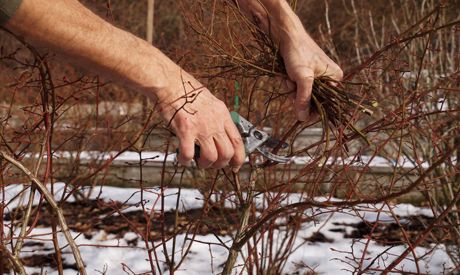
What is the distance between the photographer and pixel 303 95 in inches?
66.9

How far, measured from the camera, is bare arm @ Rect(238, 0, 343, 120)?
1.71 metres

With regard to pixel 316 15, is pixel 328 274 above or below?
below

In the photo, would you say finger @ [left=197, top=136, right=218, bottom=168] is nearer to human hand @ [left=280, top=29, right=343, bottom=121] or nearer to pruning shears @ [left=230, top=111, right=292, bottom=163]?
pruning shears @ [left=230, top=111, right=292, bottom=163]

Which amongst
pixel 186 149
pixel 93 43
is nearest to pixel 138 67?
pixel 93 43

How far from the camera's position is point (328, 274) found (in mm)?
3809

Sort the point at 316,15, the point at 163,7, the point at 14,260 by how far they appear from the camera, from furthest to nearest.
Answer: the point at 163,7
the point at 316,15
the point at 14,260

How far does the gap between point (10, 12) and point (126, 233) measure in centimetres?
389

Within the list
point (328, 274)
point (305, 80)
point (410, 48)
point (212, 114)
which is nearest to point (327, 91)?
point (305, 80)

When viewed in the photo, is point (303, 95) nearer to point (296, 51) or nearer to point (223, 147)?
point (296, 51)

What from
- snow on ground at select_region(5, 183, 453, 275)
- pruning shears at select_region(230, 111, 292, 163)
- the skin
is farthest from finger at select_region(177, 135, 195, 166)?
snow on ground at select_region(5, 183, 453, 275)

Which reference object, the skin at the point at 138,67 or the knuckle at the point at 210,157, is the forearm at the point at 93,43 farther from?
the knuckle at the point at 210,157

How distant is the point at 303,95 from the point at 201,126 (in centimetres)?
41

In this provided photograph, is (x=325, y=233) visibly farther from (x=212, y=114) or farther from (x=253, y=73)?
(x=212, y=114)

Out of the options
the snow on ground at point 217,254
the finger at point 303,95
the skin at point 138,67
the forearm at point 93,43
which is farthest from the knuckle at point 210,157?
the snow on ground at point 217,254
